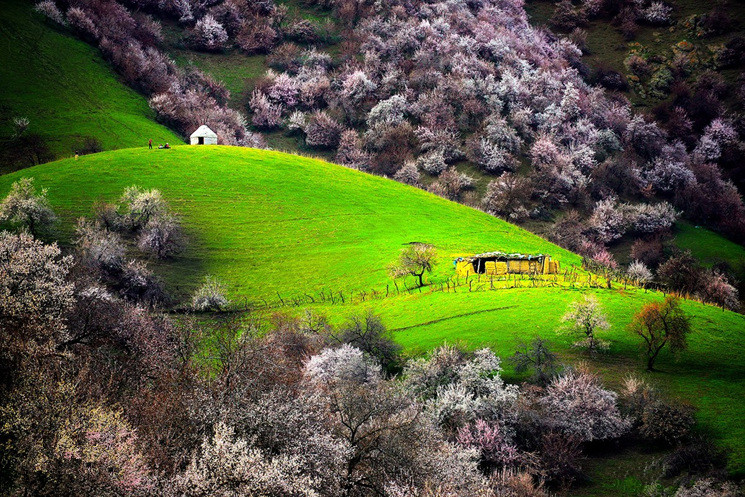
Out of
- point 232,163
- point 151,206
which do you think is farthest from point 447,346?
point 232,163

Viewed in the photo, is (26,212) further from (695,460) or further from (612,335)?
(695,460)

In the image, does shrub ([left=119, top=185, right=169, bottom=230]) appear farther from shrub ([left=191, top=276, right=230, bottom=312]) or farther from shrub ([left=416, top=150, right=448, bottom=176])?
shrub ([left=416, top=150, right=448, bottom=176])

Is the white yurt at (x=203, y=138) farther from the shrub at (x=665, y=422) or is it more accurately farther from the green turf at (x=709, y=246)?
the shrub at (x=665, y=422)

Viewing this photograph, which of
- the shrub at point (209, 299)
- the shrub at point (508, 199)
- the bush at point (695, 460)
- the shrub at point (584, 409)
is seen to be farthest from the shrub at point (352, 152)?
the bush at point (695, 460)

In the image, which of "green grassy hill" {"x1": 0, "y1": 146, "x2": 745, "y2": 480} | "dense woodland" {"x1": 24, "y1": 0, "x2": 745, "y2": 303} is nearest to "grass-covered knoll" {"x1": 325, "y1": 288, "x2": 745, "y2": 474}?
"green grassy hill" {"x1": 0, "y1": 146, "x2": 745, "y2": 480}

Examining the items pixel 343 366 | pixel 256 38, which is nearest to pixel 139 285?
pixel 343 366

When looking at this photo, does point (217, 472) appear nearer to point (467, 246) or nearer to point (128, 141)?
point (467, 246)
